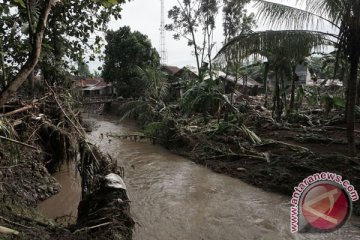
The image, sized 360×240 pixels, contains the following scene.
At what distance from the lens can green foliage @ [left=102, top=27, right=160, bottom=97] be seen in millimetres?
28000

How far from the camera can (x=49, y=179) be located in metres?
7.18

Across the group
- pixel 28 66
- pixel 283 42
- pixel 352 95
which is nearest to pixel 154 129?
pixel 283 42

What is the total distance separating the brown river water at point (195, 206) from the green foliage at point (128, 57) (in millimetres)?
19110

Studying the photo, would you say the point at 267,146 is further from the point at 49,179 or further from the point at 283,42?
the point at 49,179

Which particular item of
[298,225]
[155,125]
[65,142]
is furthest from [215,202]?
[155,125]

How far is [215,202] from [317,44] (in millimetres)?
3981

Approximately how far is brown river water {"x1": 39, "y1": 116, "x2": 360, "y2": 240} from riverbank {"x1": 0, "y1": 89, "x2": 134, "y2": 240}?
1.77ft

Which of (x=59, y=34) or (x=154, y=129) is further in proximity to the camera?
(x=154, y=129)

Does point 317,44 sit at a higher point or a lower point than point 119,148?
higher

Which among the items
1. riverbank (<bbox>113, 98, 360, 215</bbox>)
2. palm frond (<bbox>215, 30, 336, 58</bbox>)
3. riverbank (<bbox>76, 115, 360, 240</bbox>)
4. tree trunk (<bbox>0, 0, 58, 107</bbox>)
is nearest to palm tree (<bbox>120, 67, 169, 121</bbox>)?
riverbank (<bbox>113, 98, 360, 215</bbox>)

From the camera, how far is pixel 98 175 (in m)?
5.41

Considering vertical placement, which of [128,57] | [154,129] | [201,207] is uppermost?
[128,57]

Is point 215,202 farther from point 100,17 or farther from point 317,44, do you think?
point 100,17

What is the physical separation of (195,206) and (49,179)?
3.24m
